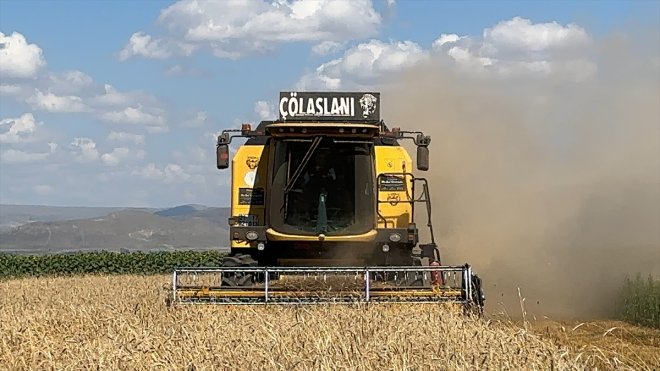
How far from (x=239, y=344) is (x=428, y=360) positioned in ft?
5.24

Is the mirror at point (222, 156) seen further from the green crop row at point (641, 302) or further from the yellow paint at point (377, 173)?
the green crop row at point (641, 302)

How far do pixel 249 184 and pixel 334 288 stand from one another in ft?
8.32

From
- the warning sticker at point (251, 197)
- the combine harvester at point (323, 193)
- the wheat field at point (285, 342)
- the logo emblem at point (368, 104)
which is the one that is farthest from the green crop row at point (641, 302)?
the warning sticker at point (251, 197)

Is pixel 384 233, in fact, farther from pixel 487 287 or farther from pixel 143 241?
pixel 143 241

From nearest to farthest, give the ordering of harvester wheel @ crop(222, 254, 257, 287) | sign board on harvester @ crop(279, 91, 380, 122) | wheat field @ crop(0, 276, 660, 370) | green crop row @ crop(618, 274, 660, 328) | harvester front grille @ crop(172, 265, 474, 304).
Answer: wheat field @ crop(0, 276, 660, 370)
harvester front grille @ crop(172, 265, 474, 304)
harvester wheel @ crop(222, 254, 257, 287)
sign board on harvester @ crop(279, 91, 380, 122)
green crop row @ crop(618, 274, 660, 328)

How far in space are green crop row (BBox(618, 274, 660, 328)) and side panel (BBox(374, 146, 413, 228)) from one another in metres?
4.21

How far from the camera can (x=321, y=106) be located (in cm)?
1298

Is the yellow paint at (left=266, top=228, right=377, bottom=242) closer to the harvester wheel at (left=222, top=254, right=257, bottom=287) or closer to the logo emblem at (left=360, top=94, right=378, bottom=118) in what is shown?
the harvester wheel at (left=222, top=254, right=257, bottom=287)

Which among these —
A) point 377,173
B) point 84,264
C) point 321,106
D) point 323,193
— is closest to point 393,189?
point 377,173

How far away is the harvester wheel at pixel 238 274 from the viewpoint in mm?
11961

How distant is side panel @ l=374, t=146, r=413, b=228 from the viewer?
13.1m

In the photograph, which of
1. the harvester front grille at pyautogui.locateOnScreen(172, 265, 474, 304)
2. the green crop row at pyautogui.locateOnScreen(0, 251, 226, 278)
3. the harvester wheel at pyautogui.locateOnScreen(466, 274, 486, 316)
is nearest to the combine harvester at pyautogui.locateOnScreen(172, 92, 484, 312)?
the harvester front grille at pyautogui.locateOnScreen(172, 265, 474, 304)

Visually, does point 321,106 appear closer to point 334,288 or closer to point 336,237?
point 336,237

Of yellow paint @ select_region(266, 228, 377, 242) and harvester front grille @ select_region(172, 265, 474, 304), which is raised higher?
yellow paint @ select_region(266, 228, 377, 242)
